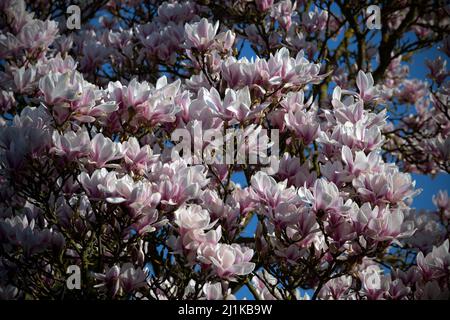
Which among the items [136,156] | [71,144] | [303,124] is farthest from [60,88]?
[303,124]

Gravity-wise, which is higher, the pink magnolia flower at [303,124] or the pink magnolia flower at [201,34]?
the pink magnolia flower at [201,34]

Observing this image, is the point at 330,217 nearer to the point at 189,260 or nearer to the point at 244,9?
the point at 189,260

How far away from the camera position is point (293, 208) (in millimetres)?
3217

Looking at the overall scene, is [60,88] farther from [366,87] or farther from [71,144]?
[366,87]

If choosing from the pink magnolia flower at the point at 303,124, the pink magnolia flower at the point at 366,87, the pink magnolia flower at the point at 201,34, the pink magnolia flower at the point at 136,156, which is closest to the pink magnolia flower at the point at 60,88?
the pink magnolia flower at the point at 136,156

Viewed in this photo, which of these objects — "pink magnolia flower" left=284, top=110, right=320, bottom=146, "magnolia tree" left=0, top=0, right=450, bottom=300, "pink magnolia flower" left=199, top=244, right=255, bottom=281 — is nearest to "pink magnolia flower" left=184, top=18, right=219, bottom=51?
"magnolia tree" left=0, top=0, right=450, bottom=300

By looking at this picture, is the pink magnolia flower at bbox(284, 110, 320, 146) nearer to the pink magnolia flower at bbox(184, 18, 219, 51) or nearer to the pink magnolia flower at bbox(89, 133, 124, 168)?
the pink magnolia flower at bbox(184, 18, 219, 51)

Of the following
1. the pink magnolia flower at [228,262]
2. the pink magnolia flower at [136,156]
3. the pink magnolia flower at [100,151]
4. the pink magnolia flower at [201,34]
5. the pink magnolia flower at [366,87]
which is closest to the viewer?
the pink magnolia flower at [228,262]

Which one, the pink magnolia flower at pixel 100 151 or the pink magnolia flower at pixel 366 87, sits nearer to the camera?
the pink magnolia flower at pixel 100 151

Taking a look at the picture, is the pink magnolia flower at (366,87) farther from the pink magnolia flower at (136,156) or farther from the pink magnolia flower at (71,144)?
the pink magnolia flower at (71,144)

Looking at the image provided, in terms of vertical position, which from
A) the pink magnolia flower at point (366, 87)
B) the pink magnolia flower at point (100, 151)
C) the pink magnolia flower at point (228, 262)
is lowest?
the pink magnolia flower at point (228, 262)

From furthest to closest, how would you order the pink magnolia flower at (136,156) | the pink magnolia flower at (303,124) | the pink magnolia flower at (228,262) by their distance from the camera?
1. the pink magnolia flower at (303,124)
2. the pink magnolia flower at (136,156)
3. the pink magnolia flower at (228,262)

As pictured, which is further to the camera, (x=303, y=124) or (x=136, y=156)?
(x=303, y=124)
